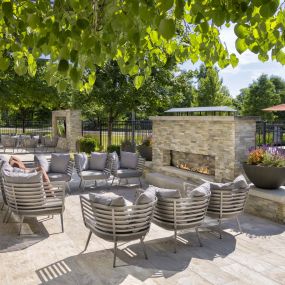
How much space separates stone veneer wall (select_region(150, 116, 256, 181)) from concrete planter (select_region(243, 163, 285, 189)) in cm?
A: 76

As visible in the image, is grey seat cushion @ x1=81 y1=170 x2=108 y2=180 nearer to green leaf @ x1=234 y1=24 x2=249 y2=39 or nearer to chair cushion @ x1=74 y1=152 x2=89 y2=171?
chair cushion @ x1=74 y1=152 x2=89 y2=171

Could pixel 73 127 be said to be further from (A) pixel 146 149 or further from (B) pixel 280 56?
(B) pixel 280 56

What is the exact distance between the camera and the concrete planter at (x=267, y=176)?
748 centimetres

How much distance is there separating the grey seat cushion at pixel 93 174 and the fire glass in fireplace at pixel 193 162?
87.3 inches

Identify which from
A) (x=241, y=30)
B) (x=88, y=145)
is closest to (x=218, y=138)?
(x=241, y=30)

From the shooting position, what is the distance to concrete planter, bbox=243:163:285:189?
7.48 meters

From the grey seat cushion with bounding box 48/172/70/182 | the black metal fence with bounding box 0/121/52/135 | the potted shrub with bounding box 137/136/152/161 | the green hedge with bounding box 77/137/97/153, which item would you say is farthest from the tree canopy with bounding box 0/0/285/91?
the black metal fence with bounding box 0/121/52/135

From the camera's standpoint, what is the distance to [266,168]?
24.6 feet

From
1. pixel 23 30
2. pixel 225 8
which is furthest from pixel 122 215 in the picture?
pixel 225 8

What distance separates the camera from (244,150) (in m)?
8.58

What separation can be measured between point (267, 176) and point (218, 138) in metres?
1.67

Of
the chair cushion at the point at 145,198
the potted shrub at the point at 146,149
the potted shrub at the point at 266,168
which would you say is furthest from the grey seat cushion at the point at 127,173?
the chair cushion at the point at 145,198

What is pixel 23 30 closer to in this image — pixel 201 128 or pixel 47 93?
pixel 201 128

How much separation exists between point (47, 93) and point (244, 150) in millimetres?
12860
